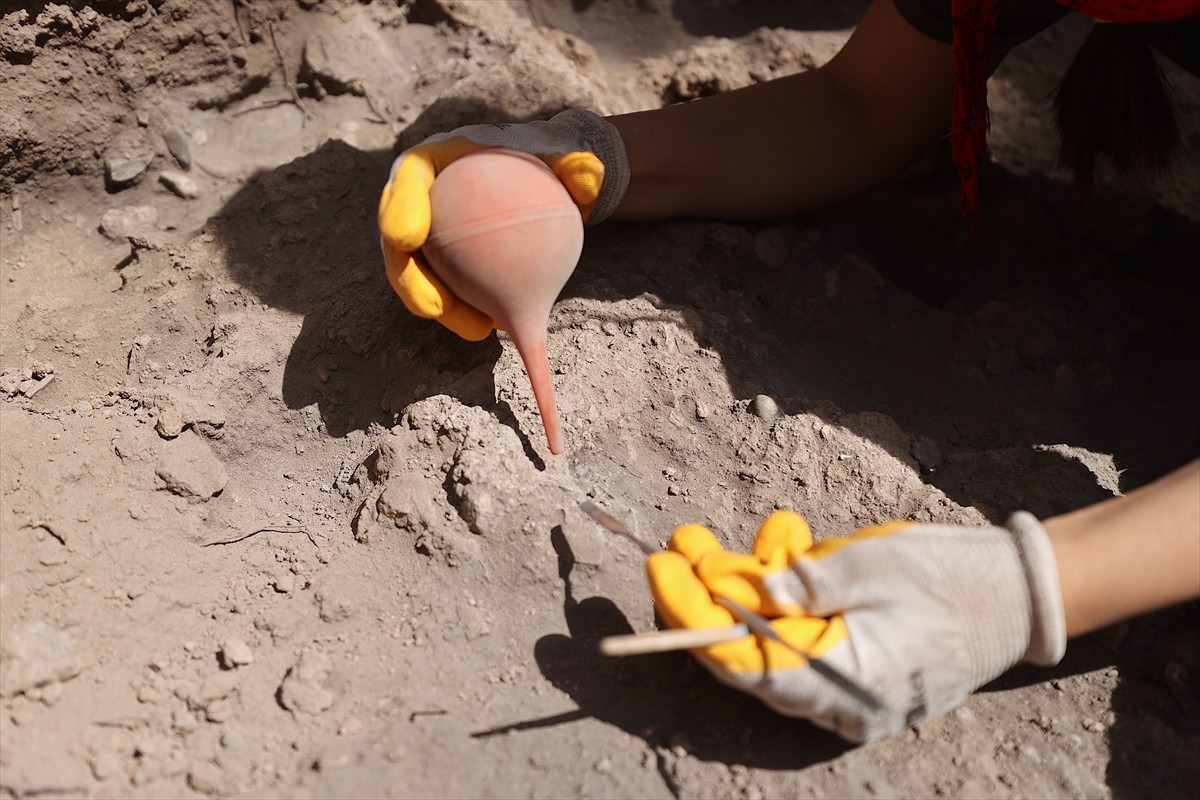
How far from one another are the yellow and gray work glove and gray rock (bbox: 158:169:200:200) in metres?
1.29

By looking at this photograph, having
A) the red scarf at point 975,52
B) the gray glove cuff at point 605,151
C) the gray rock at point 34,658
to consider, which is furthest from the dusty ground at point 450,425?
the red scarf at point 975,52

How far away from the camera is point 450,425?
1387 mm

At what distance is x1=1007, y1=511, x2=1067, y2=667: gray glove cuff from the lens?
1108 mm

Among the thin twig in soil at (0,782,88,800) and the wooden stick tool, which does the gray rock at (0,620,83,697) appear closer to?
the thin twig in soil at (0,782,88,800)

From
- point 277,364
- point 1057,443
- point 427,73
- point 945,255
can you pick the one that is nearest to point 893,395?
point 1057,443

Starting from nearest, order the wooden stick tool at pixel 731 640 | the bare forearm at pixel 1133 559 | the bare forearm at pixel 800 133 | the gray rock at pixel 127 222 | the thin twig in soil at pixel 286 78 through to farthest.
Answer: the wooden stick tool at pixel 731 640 < the bare forearm at pixel 1133 559 < the bare forearm at pixel 800 133 < the gray rock at pixel 127 222 < the thin twig in soil at pixel 286 78

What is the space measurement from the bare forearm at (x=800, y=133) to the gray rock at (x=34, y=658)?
1.05m

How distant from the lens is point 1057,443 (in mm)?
1614

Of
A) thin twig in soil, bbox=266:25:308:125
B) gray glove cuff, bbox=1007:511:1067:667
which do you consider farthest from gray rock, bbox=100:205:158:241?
Result: gray glove cuff, bbox=1007:511:1067:667

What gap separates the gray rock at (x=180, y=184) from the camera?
1903mm

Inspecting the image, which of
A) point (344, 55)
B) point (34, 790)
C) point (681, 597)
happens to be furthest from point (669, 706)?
point (344, 55)

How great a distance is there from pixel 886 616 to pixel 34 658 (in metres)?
1.00

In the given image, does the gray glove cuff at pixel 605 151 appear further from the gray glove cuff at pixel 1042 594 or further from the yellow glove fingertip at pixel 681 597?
the gray glove cuff at pixel 1042 594

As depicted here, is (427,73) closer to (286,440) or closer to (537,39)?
(537,39)
